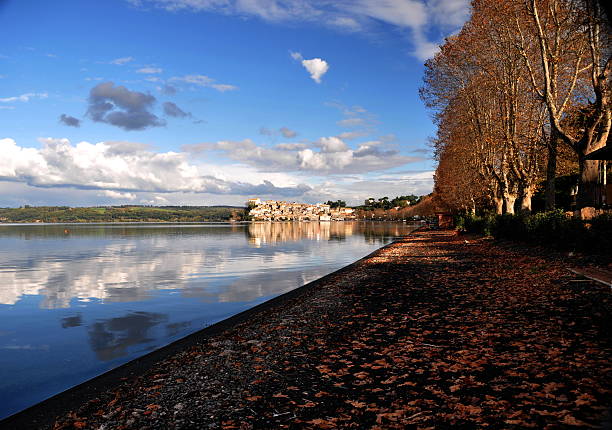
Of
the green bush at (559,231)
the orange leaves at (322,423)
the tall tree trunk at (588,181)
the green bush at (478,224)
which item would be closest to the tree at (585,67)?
the tall tree trunk at (588,181)

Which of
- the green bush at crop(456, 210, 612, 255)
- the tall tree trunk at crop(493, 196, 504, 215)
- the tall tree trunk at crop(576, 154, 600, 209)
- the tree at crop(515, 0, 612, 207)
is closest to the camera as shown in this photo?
the green bush at crop(456, 210, 612, 255)

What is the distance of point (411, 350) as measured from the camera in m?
8.01

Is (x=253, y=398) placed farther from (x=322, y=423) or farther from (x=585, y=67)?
(x=585, y=67)

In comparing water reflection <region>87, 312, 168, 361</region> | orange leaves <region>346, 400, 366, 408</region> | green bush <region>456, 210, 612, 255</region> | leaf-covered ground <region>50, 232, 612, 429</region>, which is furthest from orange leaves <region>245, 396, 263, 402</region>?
green bush <region>456, 210, 612, 255</region>

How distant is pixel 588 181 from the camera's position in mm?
20906

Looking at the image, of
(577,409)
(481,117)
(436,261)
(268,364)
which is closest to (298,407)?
(268,364)

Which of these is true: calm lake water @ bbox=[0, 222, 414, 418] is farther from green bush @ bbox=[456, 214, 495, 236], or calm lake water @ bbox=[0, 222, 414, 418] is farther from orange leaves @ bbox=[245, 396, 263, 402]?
green bush @ bbox=[456, 214, 495, 236]

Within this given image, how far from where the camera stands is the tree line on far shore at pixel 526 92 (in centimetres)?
2070

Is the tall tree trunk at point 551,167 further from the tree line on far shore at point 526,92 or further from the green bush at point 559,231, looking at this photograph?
the green bush at point 559,231

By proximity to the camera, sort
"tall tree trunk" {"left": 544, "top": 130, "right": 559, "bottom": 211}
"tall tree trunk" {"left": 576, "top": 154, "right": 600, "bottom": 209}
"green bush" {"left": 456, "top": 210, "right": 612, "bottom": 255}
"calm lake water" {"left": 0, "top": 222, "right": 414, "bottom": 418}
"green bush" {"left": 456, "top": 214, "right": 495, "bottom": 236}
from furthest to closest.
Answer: "green bush" {"left": 456, "top": 214, "right": 495, "bottom": 236}, "tall tree trunk" {"left": 544, "top": 130, "right": 559, "bottom": 211}, "tall tree trunk" {"left": 576, "top": 154, "right": 600, "bottom": 209}, "green bush" {"left": 456, "top": 210, "right": 612, "bottom": 255}, "calm lake water" {"left": 0, "top": 222, "right": 414, "bottom": 418}

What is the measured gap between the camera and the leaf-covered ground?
5.42m

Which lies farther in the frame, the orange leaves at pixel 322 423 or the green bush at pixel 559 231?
the green bush at pixel 559 231

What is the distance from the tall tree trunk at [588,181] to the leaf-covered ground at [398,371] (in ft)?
33.8

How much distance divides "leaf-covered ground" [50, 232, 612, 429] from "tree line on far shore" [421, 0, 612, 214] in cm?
1200
